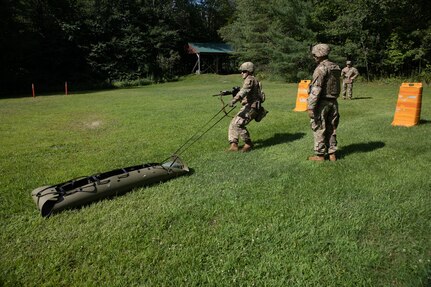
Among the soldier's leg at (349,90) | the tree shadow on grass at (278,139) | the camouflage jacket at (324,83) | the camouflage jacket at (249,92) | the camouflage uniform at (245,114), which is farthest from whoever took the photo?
the soldier's leg at (349,90)

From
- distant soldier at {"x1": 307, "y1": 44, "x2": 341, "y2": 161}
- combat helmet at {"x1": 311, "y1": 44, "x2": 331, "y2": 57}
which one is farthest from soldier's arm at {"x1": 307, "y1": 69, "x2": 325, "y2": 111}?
combat helmet at {"x1": 311, "y1": 44, "x2": 331, "y2": 57}

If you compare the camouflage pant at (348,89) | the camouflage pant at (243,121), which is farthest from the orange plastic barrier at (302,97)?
the camouflage pant at (243,121)

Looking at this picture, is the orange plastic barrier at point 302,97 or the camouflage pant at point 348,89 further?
the camouflage pant at point 348,89

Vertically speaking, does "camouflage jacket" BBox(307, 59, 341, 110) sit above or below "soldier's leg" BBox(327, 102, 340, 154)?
above

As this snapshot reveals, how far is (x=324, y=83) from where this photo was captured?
6254 mm

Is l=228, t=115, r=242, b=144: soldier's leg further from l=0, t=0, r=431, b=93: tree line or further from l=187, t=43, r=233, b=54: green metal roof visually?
l=187, t=43, r=233, b=54: green metal roof

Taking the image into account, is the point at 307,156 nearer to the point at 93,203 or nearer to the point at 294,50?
the point at 93,203

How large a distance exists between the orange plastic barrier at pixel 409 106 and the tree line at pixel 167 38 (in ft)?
56.5

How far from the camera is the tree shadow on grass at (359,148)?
7258 millimetres

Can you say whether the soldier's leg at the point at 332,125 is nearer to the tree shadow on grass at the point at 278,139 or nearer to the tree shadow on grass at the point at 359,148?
the tree shadow on grass at the point at 359,148

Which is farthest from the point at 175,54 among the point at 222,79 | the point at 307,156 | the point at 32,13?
the point at 307,156

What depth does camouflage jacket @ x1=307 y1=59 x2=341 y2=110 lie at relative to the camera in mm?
6219

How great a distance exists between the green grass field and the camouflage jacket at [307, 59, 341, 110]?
1306 mm

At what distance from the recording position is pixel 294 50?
30.0 m
